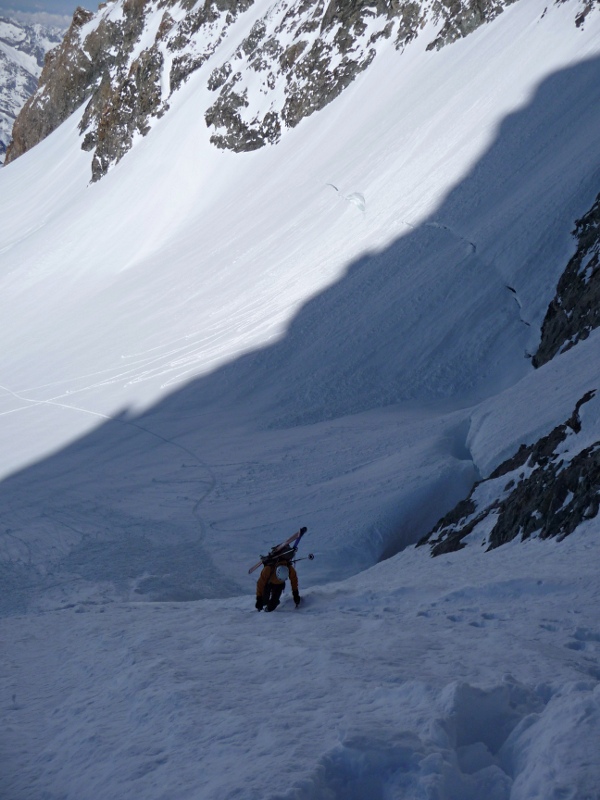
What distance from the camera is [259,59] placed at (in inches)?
1642

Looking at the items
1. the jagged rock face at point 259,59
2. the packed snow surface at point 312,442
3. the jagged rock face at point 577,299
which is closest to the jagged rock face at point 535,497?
the packed snow surface at point 312,442

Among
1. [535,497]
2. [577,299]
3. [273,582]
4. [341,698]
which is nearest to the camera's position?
[341,698]

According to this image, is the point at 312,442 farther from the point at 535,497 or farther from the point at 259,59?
the point at 259,59

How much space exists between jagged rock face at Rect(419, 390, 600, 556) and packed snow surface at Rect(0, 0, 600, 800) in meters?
0.46

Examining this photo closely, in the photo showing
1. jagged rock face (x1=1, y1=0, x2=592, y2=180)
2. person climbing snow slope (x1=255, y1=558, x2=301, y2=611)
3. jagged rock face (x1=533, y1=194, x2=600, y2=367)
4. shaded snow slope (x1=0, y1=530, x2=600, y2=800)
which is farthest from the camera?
jagged rock face (x1=1, y1=0, x2=592, y2=180)

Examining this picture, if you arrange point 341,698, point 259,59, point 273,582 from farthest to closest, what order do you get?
point 259,59, point 273,582, point 341,698

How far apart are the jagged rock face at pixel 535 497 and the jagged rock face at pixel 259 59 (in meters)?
27.1

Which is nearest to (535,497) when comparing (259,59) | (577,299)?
(577,299)

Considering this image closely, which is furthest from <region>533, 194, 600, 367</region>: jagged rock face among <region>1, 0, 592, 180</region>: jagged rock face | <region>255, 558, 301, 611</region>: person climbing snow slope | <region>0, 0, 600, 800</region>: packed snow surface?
<region>1, 0, 592, 180</region>: jagged rock face

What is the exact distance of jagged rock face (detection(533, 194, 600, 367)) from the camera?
15891 millimetres

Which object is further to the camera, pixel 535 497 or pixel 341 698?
pixel 535 497

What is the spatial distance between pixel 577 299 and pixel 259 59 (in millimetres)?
29712

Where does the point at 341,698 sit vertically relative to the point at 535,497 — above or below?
below

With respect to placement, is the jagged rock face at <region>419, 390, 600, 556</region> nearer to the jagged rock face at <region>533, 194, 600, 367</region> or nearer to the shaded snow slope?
the shaded snow slope
